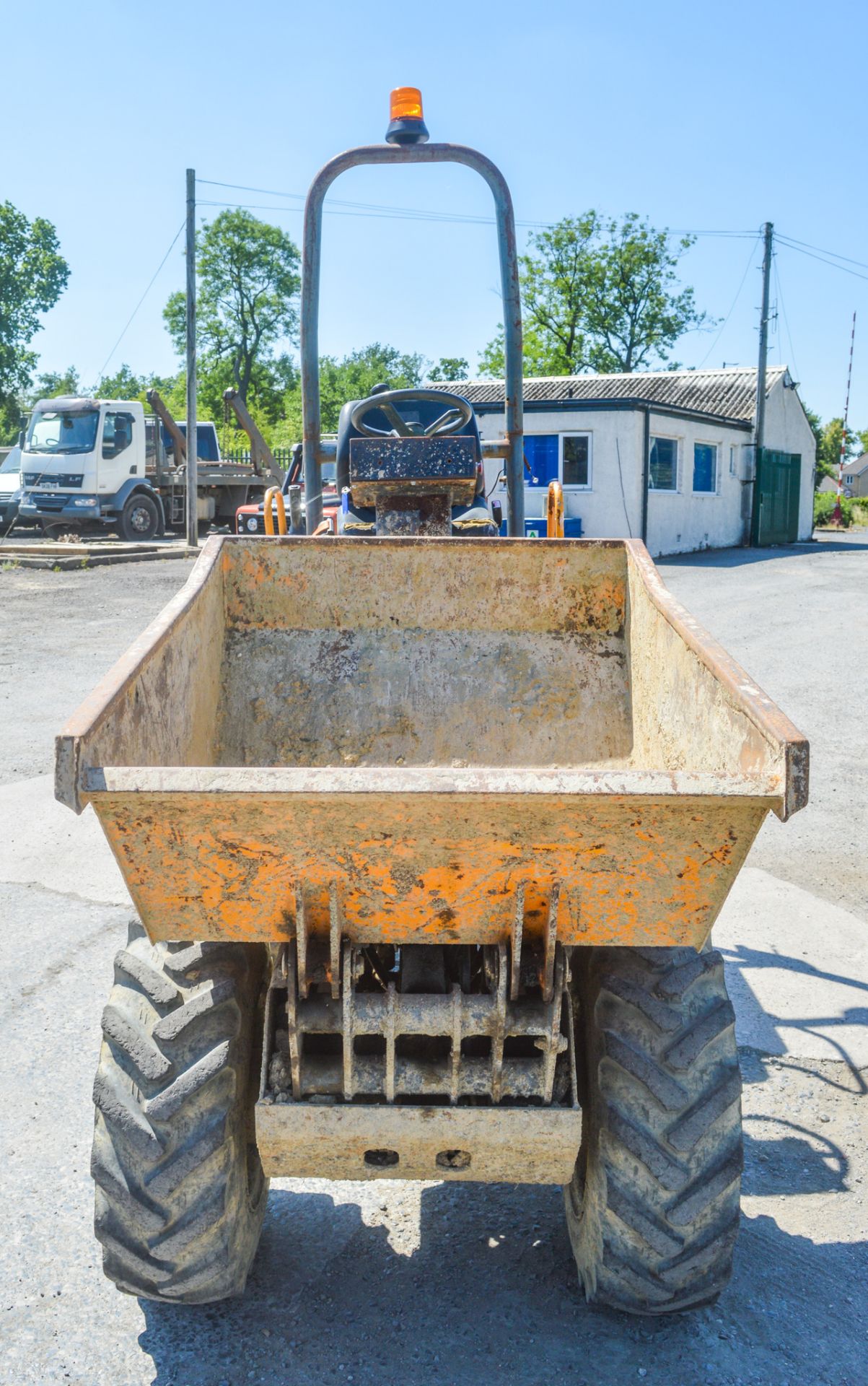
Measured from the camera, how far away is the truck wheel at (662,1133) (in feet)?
7.43

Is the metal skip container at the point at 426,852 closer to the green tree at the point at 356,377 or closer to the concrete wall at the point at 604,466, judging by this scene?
the concrete wall at the point at 604,466

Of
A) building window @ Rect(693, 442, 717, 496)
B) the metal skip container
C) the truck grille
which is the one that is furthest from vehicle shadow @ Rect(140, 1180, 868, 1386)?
building window @ Rect(693, 442, 717, 496)

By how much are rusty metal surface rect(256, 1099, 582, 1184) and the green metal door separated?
89.4 feet

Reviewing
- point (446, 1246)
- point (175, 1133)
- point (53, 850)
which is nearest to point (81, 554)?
point (53, 850)

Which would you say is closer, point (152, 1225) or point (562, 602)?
point (152, 1225)

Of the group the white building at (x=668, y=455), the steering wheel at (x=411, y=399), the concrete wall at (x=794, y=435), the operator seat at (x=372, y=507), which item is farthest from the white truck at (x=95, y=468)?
the steering wheel at (x=411, y=399)

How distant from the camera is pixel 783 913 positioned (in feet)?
16.0

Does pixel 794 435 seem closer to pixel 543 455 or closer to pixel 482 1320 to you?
pixel 543 455

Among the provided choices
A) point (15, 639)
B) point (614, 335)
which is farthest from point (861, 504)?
point (15, 639)

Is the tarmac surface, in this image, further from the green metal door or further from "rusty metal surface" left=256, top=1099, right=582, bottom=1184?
the green metal door

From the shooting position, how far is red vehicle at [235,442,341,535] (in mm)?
6527

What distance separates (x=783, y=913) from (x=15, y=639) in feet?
28.4

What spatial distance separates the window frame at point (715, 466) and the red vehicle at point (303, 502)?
430 inches

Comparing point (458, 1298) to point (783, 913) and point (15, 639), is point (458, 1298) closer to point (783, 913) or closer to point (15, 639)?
point (783, 913)
